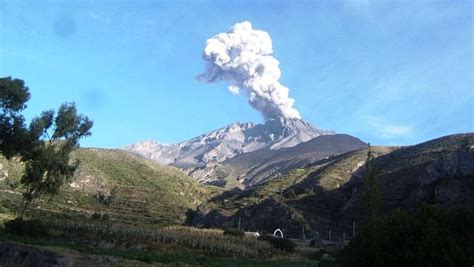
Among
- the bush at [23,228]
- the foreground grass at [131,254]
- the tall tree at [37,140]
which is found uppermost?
the tall tree at [37,140]

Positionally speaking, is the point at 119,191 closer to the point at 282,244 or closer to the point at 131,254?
the point at 282,244

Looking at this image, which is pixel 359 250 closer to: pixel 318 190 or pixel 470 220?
pixel 470 220

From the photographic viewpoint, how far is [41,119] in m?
42.2

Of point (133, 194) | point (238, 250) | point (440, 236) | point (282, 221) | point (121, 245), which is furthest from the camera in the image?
point (133, 194)

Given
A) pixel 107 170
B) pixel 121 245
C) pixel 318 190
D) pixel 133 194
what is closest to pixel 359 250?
pixel 121 245

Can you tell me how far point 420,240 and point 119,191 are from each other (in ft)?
491

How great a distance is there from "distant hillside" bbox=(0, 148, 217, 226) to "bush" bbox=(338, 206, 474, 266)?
90073 millimetres

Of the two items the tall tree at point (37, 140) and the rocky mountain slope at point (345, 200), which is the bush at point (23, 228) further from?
the rocky mountain slope at point (345, 200)

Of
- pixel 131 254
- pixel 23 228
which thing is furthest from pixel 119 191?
pixel 131 254

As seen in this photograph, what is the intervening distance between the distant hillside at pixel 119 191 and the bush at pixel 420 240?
9007 cm

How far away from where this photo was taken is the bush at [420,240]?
15.4 meters

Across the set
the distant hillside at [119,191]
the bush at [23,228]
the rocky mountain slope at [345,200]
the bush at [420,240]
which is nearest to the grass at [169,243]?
the bush at [23,228]

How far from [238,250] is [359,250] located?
1098 inches

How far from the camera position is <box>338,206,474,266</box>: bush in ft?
50.5
